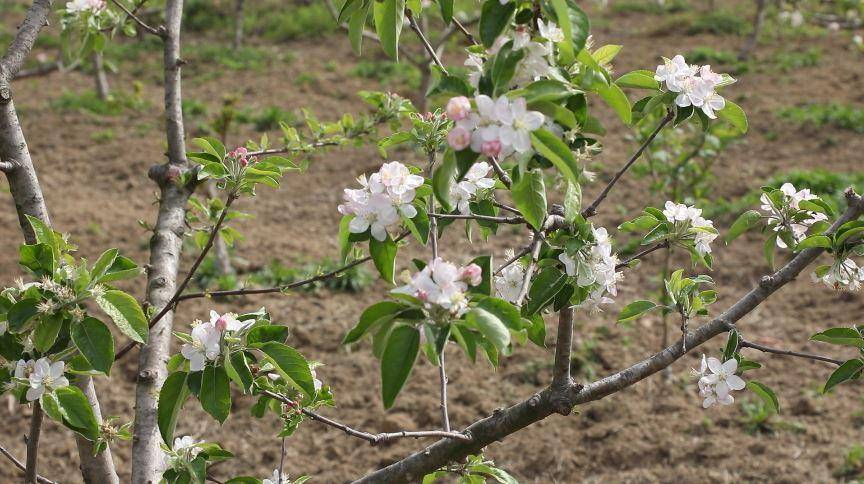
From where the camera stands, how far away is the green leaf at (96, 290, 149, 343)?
139cm

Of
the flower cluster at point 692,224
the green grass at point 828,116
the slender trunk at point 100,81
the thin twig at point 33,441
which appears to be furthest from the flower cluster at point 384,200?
the slender trunk at point 100,81

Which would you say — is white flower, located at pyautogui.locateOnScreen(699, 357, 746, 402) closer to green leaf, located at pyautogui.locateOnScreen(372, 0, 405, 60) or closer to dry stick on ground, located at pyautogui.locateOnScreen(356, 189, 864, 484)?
dry stick on ground, located at pyautogui.locateOnScreen(356, 189, 864, 484)

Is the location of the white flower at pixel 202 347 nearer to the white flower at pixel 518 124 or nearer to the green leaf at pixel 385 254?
the green leaf at pixel 385 254

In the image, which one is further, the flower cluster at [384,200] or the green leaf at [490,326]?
the flower cluster at [384,200]

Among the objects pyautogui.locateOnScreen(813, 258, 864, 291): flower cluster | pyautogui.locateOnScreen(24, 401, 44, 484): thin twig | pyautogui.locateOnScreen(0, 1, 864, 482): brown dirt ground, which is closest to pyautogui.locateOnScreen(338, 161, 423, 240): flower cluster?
pyautogui.locateOnScreen(24, 401, 44, 484): thin twig

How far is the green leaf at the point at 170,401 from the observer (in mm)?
1446

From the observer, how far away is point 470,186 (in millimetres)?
1580

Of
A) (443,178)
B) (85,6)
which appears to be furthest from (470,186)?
(85,6)

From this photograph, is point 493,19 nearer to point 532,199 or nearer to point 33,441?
point 532,199

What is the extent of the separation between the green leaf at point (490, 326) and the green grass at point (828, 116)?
20.6 feet

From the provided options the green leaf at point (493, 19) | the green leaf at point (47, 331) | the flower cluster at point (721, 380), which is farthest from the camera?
the flower cluster at point (721, 380)

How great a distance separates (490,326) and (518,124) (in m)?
0.26

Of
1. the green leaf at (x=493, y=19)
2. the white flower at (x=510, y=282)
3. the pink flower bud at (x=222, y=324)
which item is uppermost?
the green leaf at (x=493, y=19)

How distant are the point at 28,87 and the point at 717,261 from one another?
7038mm
